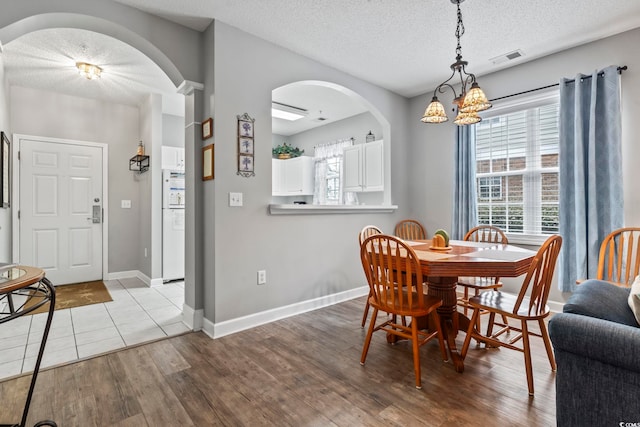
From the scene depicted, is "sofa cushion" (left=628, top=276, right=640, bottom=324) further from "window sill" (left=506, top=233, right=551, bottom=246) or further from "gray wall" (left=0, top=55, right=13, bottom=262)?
"gray wall" (left=0, top=55, right=13, bottom=262)

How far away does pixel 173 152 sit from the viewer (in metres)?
4.77

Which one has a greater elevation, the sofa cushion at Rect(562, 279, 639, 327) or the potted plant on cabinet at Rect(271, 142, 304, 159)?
the potted plant on cabinet at Rect(271, 142, 304, 159)

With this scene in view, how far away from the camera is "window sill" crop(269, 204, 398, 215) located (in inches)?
118

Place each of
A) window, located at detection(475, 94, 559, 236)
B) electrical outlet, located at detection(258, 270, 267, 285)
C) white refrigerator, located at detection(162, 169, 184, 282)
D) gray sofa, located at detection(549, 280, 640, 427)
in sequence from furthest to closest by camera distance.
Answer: white refrigerator, located at detection(162, 169, 184, 282) < window, located at detection(475, 94, 559, 236) < electrical outlet, located at detection(258, 270, 267, 285) < gray sofa, located at detection(549, 280, 640, 427)

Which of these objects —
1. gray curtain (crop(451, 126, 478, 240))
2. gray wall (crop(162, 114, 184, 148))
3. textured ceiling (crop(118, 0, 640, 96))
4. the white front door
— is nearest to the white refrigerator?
gray wall (crop(162, 114, 184, 148))

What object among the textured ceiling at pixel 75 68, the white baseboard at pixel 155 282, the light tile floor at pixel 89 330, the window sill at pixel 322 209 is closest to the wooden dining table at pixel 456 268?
the window sill at pixel 322 209

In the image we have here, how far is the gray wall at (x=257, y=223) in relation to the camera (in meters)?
2.66

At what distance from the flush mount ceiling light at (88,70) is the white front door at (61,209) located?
1.37 meters

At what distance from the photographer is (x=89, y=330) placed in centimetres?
272

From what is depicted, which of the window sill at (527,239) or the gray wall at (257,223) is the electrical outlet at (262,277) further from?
the window sill at (527,239)

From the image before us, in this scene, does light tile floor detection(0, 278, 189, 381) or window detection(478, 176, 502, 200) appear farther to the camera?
window detection(478, 176, 502, 200)

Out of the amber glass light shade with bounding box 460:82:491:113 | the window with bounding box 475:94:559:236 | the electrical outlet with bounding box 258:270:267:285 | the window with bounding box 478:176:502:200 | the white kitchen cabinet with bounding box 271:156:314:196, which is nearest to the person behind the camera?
the amber glass light shade with bounding box 460:82:491:113

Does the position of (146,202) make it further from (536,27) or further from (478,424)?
(536,27)

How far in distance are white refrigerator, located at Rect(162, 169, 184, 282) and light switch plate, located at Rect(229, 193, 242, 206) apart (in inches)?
89.7
